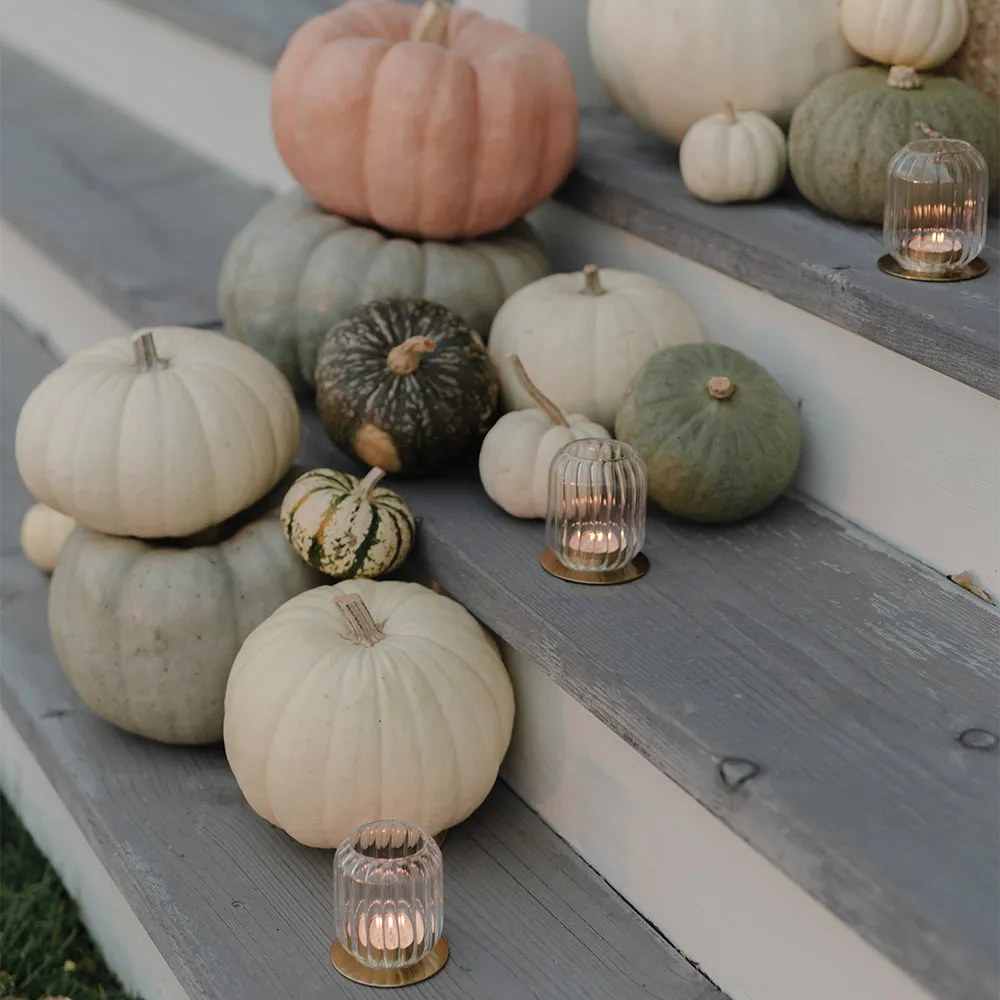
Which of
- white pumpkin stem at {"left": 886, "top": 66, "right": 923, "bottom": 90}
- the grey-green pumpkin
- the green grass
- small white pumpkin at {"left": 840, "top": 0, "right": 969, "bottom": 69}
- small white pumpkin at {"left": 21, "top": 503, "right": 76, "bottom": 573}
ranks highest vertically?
small white pumpkin at {"left": 840, "top": 0, "right": 969, "bottom": 69}

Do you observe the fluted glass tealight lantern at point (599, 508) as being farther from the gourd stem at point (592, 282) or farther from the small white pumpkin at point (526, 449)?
the gourd stem at point (592, 282)

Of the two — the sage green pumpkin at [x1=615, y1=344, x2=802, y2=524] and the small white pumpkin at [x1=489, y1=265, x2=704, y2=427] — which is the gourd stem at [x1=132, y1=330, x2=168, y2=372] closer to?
the small white pumpkin at [x1=489, y1=265, x2=704, y2=427]

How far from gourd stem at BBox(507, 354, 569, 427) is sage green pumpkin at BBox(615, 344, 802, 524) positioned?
0.07m

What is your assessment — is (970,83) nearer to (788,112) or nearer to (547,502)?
(788,112)

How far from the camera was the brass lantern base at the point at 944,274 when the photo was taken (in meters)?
1.60

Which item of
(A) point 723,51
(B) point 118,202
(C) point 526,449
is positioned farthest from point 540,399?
(B) point 118,202

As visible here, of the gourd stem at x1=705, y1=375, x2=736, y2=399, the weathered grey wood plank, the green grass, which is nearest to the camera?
the gourd stem at x1=705, y1=375, x2=736, y2=399

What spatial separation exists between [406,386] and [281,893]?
0.58 meters

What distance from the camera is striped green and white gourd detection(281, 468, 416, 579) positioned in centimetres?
160

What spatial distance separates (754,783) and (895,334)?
0.54 m

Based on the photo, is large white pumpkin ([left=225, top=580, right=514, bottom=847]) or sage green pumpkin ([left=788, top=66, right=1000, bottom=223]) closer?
large white pumpkin ([left=225, top=580, right=514, bottom=847])

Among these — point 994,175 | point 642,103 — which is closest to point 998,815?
point 994,175

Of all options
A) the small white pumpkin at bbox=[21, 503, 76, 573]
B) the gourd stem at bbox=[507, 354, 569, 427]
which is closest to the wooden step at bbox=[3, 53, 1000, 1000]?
the gourd stem at bbox=[507, 354, 569, 427]

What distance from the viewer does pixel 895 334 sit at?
151 centimetres
